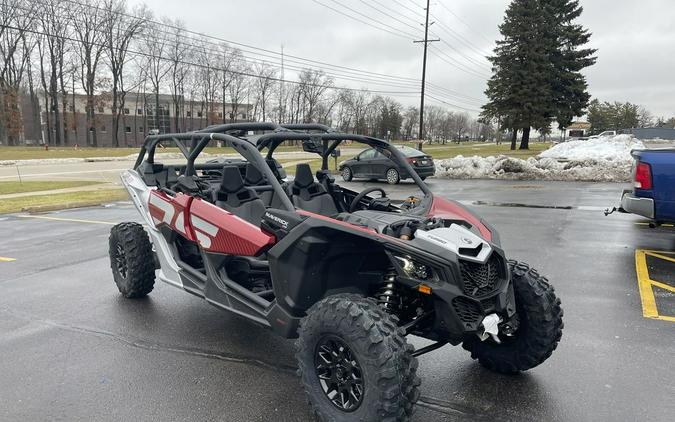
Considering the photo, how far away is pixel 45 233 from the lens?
31.5ft

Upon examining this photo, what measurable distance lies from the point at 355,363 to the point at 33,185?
19.6m

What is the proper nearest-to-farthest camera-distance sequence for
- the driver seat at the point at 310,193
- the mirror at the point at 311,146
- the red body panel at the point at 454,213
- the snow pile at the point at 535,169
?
the red body panel at the point at 454,213 < the mirror at the point at 311,146 < the driver seat at the point at 310,193 < the snow pile at the point at 535,169

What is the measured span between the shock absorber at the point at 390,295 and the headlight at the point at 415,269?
0.86 ft

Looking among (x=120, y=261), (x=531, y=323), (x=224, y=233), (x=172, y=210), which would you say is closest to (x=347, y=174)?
(x=120, y=261)

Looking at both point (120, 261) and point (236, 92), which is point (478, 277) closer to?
point (120, 261)

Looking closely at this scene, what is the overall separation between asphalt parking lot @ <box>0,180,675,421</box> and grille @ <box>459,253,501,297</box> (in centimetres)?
85

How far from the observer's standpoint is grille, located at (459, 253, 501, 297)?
279 centimetres

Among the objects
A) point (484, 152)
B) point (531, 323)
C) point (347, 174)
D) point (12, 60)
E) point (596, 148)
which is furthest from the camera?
point (12, 60)

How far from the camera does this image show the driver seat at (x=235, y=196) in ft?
13.6

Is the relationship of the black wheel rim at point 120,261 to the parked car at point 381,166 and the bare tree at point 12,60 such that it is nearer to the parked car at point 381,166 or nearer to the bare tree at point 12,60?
the parked car at point 381,166

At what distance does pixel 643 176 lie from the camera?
6.92 meters

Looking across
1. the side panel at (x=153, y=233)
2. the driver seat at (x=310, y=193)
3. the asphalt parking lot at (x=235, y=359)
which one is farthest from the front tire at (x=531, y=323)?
the side panel at (x=153, y=233)

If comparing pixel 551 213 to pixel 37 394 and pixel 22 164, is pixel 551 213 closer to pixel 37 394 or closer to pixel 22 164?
pixel 37 394

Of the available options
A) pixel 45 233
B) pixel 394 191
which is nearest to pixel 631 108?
pixel 394 191
